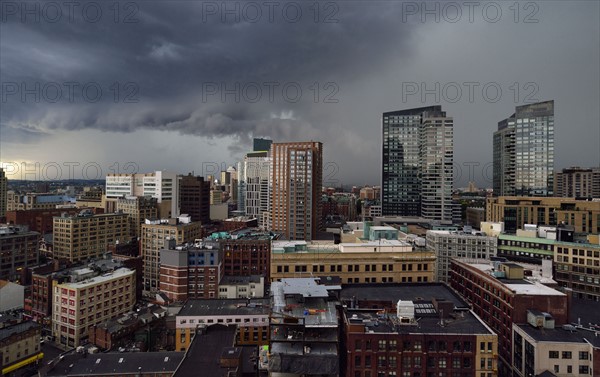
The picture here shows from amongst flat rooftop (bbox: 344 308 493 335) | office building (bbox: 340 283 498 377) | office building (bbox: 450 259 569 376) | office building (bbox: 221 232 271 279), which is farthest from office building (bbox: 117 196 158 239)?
office building (bbox: 340 283 498 377)

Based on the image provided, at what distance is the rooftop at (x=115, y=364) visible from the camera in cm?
3509

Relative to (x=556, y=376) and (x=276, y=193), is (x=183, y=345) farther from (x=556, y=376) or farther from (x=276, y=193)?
(x=276, y=193)

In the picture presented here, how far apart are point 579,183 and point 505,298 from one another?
474 ft

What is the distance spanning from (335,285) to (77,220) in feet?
227

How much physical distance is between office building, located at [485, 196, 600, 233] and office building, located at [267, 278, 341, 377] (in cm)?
6902

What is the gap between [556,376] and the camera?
31453 mm

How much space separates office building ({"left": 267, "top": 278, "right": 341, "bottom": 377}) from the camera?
89.8 ft

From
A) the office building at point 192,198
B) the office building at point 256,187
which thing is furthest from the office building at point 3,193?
the office building at point 256,187

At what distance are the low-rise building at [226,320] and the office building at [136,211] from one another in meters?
64.9

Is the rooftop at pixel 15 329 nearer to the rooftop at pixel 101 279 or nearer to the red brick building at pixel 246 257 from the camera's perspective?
the rooftop at pixel 101 279

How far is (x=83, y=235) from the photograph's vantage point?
85938 mm

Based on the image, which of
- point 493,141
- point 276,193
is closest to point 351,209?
point 493,141

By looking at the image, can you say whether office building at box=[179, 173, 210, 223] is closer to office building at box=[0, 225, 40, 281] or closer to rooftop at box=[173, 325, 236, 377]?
office building at box=[0, 225, 40, 281]

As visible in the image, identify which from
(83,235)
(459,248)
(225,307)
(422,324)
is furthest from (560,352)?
(83,235)
